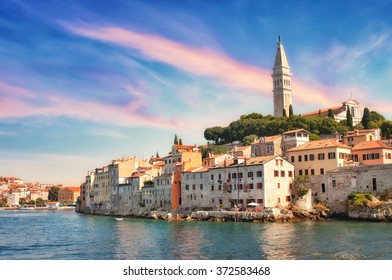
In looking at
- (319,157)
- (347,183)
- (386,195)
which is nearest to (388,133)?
(319,157)

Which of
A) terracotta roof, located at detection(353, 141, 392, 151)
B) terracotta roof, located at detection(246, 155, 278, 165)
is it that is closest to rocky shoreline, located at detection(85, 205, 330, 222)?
terracotta roof, located at detection(246, 155, 278, 165)

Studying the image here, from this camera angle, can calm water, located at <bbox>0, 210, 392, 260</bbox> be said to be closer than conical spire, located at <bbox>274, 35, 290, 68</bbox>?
Yes

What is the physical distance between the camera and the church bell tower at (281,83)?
270 feet

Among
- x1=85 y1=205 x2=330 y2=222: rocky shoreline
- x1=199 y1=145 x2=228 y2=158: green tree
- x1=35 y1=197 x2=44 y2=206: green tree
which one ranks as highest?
x1=199 y1=145 x2=228 y2=158: green tree

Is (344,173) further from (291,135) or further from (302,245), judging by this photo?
(302,245)

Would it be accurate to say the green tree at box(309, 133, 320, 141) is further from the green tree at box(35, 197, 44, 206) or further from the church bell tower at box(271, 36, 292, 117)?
the green tree at box(35, 197, 44, 206)

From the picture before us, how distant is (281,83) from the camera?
3250 inches

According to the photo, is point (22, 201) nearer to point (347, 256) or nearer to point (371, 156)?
point (371, 156)

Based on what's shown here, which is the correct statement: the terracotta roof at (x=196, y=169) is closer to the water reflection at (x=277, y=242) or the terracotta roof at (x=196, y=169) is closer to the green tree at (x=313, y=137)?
the green tree at (x=313, y=137)

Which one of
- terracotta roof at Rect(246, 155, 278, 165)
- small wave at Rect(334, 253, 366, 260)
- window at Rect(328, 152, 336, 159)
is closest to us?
small wave at Rect(334, 253, 366, 260)

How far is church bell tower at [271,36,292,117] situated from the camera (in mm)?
82188
